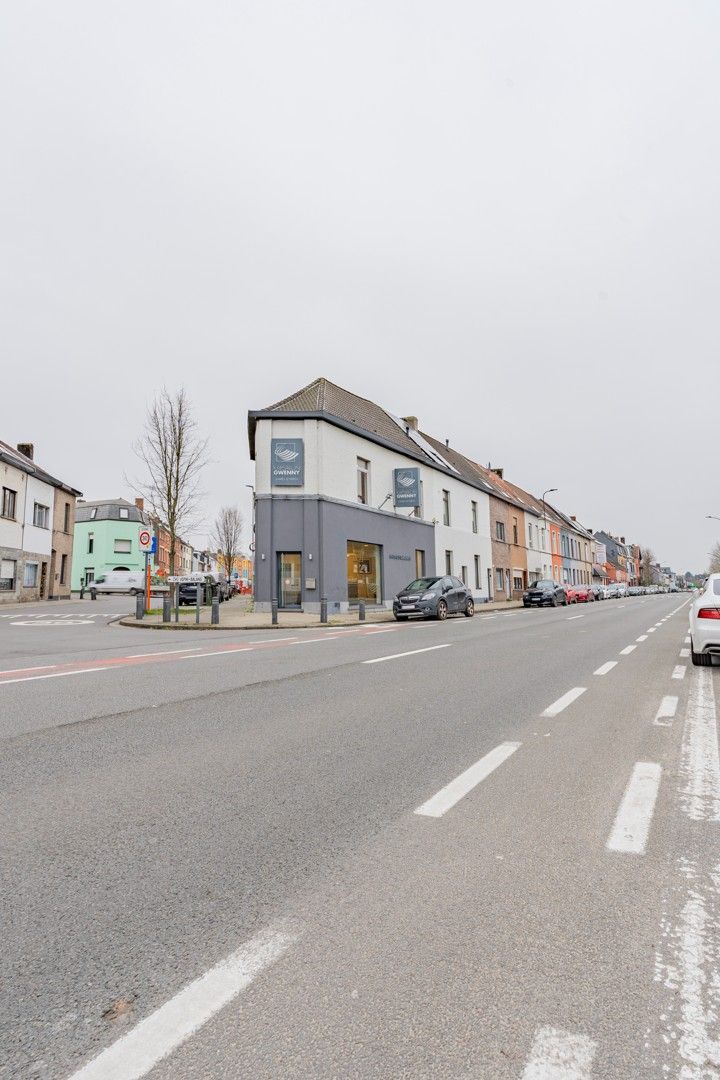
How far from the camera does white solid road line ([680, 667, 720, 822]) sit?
11.3ft

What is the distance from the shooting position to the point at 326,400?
2778cm

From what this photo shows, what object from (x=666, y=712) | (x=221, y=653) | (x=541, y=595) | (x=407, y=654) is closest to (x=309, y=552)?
(x=221, y=653)

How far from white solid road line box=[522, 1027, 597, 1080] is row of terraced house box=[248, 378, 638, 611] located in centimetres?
2232

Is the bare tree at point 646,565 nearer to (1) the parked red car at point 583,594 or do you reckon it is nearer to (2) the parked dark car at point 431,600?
(1) the parked red car at point 583,594

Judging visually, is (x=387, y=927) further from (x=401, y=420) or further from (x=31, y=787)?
(x=401, y=420)

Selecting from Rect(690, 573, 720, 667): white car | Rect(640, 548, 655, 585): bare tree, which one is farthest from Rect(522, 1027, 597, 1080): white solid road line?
Rect(640, 548, 655, 585): bare tree

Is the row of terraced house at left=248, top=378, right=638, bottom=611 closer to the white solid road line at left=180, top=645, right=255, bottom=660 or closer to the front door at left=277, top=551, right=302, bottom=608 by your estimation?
the front door at left=277, top=551, right=302, bottom=608

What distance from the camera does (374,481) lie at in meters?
29.5

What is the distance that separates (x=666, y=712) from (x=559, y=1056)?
4.94 metres

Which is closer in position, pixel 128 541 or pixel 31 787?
pixel 31 787

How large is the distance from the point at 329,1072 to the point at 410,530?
30.6 metres

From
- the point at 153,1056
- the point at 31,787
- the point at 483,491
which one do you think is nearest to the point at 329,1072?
the point at 153,1056

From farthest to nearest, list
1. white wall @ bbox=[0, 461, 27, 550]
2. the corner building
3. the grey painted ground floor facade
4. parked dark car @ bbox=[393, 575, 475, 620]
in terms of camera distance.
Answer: white wall @ bbox=[0, 461, 27, 550]
the corner building
the grey painted ground floor facade
parked dark car @ bbox=[393, 575, 475, 620]

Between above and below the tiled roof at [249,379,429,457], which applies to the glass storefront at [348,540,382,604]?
below
